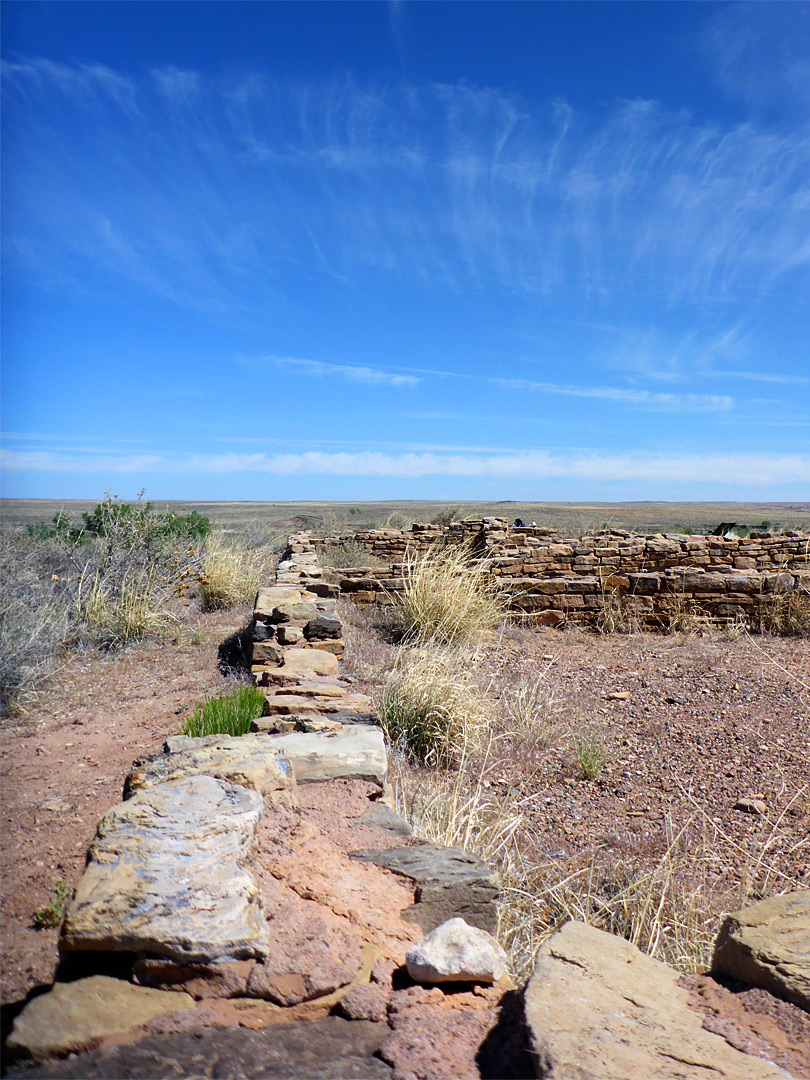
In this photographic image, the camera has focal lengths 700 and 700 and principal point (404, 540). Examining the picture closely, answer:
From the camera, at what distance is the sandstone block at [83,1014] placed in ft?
4.10

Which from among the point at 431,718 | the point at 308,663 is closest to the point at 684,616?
the point at 431,718

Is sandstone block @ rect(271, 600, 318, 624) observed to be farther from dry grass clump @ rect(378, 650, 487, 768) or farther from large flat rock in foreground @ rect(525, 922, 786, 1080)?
large flat rock in foreground @ rect(525, 922, 786, 1080)

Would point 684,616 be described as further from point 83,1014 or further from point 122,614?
point 83,1014

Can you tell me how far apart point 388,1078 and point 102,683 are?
4.99 metres

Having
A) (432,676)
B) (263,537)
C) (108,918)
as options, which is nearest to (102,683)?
(432,676)

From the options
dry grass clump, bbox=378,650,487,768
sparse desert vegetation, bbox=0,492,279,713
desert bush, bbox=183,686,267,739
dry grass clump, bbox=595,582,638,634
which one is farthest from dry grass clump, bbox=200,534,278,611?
desert bush, bbox=183,686,267,739

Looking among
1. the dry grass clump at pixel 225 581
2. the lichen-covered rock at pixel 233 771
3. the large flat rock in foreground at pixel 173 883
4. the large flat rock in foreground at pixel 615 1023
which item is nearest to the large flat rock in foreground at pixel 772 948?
the large flat rock in foreground at pixel 615 1023

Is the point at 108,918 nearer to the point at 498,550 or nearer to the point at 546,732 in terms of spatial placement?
the point at 546,732

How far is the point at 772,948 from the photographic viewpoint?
174cm

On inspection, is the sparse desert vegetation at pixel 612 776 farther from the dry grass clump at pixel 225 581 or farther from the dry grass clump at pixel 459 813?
the dry grass clump at pixel 225 581

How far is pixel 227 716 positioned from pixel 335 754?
0.88m

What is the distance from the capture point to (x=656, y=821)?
3.57m

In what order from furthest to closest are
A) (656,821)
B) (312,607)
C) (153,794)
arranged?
(312,607) < (656,821) < (153,794)

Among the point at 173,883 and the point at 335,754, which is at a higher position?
the point at 173,883
